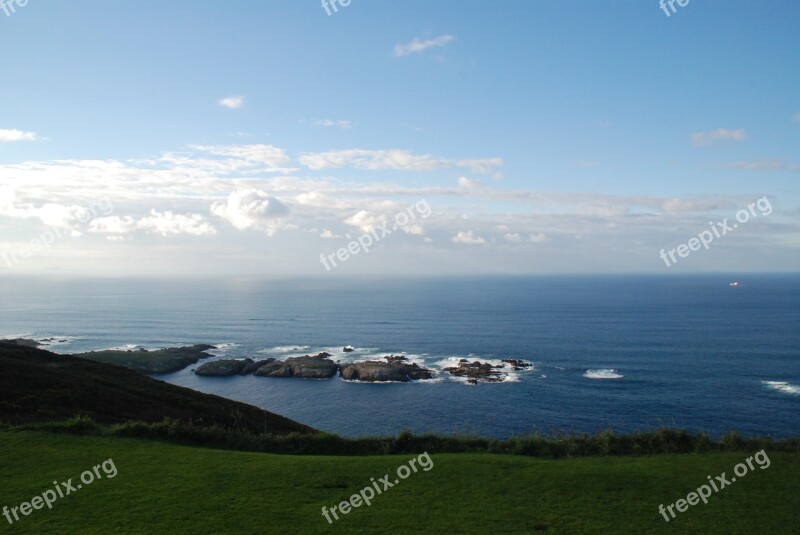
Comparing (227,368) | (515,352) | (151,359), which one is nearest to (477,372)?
(515,352)

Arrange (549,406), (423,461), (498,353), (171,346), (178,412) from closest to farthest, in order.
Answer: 1. (423,461)
2. (178,412)
3. (549,406)
4. (498,353)
5. (171,346)

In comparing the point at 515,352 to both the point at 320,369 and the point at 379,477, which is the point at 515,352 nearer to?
the point at 320,369

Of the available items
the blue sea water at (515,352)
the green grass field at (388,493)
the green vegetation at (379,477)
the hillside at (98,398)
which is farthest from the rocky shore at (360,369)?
the green grass field at (388,493)

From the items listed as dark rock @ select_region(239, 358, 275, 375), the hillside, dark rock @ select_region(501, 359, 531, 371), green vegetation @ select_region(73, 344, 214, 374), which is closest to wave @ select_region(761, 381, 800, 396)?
dark rock @ select_region(501, 359, 531, 371)

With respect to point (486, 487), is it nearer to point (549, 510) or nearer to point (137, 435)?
point (549, 510)

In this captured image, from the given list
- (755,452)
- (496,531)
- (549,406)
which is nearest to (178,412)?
(496,531)

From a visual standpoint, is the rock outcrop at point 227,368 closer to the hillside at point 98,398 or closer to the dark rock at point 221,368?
the dark rock at point 221,368
